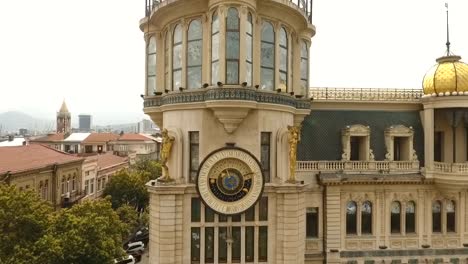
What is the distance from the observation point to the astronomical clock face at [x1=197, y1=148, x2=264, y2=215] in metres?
21.7

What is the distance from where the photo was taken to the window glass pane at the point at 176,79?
22.8 meters

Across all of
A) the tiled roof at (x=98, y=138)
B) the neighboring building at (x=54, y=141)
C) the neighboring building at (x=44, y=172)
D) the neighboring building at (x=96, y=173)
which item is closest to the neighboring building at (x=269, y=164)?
the neighboring building at (x=44, y=172)

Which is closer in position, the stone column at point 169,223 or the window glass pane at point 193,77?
the stone column at point 169,223

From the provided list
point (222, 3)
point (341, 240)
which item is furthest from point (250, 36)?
point (341, 240)

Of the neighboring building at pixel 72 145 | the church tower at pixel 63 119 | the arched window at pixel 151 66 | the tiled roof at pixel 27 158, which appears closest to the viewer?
the arched window at pixel 151 66

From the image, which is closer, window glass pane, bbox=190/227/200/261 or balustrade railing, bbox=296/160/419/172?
window glass pane, bbox=190/227/200/261

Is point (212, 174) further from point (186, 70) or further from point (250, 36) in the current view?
point (250, 36)

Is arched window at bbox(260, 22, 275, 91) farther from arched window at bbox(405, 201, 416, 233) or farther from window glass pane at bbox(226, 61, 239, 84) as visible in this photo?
arched window at bbox(405, 201, 416, 233)

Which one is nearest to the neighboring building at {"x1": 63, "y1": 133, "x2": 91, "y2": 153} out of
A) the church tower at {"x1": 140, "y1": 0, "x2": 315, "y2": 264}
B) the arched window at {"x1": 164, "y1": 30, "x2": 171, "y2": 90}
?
the arched window at {"x1": 164, "y1": 30, "x2": 171, "y2": 90}

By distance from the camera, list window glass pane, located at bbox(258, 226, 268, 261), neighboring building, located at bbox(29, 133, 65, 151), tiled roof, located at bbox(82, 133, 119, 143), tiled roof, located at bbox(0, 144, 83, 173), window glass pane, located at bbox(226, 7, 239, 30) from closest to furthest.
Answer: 1. window glass pane, located at bbox(226, 7, 239, 30)
2. window glass pane, located at bbox(258, 226, 268, 261)
3. tiled roof, located at bbox(0, 144, 83, 173)
4. tiled roof, located at bbox(82, 133, 119, 143)
5. neighboring building, located at bbox(29, 133, 65, 151)

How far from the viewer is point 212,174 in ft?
71.5

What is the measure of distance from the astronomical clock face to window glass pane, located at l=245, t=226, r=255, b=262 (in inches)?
58.2

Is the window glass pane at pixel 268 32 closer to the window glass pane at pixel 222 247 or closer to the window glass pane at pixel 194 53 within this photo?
the window glass pane at pixel 194 53

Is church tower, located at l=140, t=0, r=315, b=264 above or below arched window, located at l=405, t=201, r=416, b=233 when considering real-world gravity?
above
